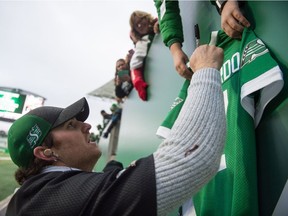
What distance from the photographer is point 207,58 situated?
0.60 m

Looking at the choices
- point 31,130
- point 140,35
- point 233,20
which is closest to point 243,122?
point 233,20

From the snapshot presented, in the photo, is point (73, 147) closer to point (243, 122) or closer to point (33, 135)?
point (33, 135)

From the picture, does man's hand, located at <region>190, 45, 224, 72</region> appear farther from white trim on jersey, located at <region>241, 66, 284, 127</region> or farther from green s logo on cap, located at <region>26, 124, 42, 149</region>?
green s logo on cap, located at <region>26, 124, 42, 149</region>

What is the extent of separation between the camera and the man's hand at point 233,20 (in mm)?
673

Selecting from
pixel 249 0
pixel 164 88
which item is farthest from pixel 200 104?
pixel 164 88

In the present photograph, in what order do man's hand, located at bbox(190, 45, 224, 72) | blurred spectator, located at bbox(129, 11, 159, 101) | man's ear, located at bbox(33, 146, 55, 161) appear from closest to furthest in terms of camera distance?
1. man's hand, located at bbox(190, 45, 224, 72)
2. man's ear, located at bbox(33, 146, 55, 161)
3. blurred spectator, located at bbox(129, 11, 159, 101)

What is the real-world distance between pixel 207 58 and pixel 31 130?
1.71 feet

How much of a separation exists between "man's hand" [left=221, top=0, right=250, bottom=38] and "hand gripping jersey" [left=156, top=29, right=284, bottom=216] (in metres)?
0.02

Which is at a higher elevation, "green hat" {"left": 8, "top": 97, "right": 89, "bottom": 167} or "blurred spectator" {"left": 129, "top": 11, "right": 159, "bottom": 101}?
"blurred spectator" {"left": 129, "top": 11, "right": 159, "bottom": 101}

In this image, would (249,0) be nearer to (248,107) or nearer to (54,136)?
(248,107)

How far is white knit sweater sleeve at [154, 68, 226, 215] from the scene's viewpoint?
47 centimetres

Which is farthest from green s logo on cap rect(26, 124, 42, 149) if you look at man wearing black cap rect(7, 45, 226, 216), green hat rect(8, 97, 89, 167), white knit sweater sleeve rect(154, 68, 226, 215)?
white knit sweater sleeve rect(154, 68, 226, 215)

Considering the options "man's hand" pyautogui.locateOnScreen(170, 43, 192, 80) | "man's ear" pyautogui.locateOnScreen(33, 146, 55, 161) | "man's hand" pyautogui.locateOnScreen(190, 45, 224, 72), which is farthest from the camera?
"man's hand" pyautogui.locateOnScreen(170, 43, 192, 80)

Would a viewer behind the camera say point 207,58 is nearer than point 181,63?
Yes
